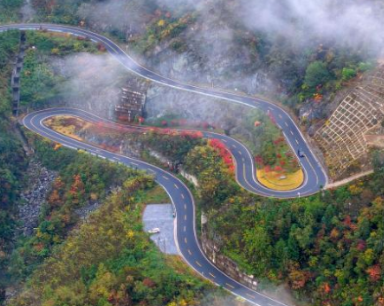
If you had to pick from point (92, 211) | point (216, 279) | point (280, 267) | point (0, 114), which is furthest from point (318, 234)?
point (0, 114)

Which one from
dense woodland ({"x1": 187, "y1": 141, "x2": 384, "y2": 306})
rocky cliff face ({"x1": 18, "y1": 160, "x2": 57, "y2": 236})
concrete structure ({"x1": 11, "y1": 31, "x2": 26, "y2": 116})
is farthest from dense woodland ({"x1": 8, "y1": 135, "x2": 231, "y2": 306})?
concrete structure ({"x1": 11, "y1": 31, "x2": 26, "y2": 116})

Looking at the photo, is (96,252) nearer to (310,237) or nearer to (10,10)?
(310,237)

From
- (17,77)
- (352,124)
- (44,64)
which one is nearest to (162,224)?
(352,124)

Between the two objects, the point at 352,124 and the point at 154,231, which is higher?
the point at 352,124

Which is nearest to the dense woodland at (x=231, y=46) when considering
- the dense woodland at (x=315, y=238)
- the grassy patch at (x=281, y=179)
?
the grassy patch at (x=281, y=179)

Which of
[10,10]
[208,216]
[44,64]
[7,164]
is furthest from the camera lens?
[10,10]

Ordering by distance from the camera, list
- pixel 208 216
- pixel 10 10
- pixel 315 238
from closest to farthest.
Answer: pixel 315 238 → pixel 208 216 → pixel 10 10

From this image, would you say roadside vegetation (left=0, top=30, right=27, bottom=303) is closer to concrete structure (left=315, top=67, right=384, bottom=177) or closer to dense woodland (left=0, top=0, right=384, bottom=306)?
dense woodland (left=0, top=0, right=384, bottom=306)
